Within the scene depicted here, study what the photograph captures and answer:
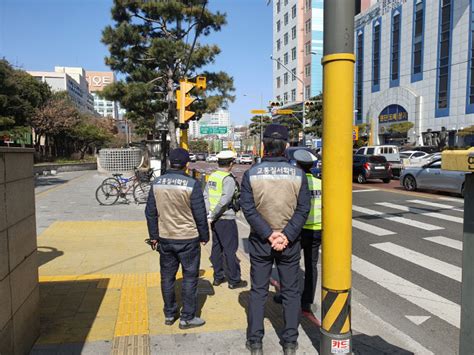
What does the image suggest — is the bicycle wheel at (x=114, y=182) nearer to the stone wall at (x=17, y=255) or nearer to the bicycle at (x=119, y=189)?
the bicycle at (x=119, y=189)

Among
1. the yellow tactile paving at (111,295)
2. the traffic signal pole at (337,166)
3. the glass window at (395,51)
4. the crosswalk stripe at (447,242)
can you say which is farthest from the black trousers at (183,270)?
the glass window at (395,51)

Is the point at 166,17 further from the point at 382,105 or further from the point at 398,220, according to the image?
the point at 382,105

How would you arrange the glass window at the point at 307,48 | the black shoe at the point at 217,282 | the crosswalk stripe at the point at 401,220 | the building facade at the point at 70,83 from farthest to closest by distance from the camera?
the building facade at the point at 70,83, the glass window at the point at 307,48, the crosswalk stripe at the point at 401,220, the black shoe at the point at 217,282

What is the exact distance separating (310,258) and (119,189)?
9416 mm

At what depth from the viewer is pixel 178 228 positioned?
374cm

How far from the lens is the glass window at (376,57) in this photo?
145 feet

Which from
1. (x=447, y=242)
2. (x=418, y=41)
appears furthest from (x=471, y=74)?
(x=447, y=242)

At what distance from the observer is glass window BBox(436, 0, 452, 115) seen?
34.2 metres

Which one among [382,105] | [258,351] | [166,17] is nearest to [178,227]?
[258,351]

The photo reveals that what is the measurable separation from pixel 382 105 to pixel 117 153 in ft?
95.6

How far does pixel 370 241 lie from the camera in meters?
7.74

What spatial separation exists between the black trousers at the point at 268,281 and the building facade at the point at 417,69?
113 ft

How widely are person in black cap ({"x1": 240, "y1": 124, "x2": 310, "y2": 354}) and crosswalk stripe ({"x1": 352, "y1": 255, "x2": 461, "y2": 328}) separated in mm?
2008

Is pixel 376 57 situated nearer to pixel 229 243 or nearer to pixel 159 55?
pixel 159 55
